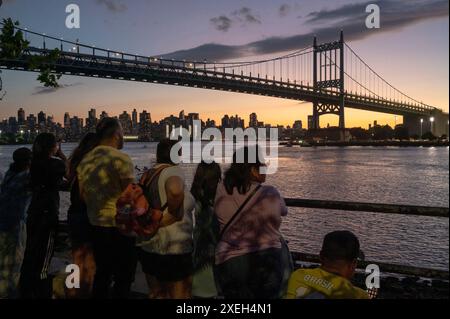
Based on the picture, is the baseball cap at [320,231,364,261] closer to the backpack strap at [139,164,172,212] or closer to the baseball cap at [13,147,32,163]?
the backpack strap at [139,164,172,212]

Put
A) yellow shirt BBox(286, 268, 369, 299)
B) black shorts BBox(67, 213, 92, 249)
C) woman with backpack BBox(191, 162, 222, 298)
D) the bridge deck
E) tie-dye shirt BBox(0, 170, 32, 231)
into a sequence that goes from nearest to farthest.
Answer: yellow shirt BBox(286, 268, 369, 299) < woman with backpack BBox(191, 162, 222, 298) < black shorts BBox(67, 213, 92, 249) < tie-dye shirt BBox(0, 170, 32, 231) < the bridge deck

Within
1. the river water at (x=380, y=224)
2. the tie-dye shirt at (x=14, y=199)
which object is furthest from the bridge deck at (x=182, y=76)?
the tie-dye shirt at (x=14, y=199)

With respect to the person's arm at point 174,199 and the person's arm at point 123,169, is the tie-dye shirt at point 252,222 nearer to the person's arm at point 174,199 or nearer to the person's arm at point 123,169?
the person's arm at point 174,199

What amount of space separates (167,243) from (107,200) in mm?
616

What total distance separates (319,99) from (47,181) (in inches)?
3171

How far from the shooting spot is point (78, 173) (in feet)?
11.6

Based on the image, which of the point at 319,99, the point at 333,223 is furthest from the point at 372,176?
the point at 319,99

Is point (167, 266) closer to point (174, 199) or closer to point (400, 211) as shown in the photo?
point (174, 199)

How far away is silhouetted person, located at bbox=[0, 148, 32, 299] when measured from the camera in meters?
4.29

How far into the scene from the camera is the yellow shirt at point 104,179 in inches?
135

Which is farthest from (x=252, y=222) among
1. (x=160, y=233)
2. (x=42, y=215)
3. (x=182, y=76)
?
(x=182, y=76)

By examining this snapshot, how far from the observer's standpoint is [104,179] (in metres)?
3.44

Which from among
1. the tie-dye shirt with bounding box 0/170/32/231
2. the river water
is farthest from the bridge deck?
the tie-dye shirt with bounding box 0/170/32/231

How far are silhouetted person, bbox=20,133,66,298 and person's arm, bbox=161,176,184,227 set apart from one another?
135 centimetres
